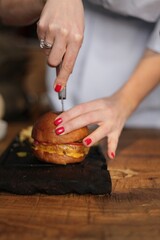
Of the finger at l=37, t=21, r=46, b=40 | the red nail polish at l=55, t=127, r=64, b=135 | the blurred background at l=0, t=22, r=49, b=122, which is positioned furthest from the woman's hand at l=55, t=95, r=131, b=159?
the blurred background at l=0, t=22, r=49, b=122

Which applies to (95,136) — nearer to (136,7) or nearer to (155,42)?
(155,42)

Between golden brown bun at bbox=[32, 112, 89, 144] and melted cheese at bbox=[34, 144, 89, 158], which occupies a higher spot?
golden brown bun at bbox=[32, 112, 89, 144]

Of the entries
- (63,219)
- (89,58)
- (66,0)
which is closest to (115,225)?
(63,219)

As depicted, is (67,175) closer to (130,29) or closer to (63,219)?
(63,219)

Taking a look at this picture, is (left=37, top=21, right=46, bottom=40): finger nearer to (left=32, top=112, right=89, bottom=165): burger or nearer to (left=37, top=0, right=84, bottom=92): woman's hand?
(left=37, top=0, right=84, bottom=92): woman's hand

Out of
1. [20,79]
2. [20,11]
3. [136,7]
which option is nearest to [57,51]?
[20,11]

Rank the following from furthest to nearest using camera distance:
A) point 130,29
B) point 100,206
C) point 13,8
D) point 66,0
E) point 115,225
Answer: point 130,29
point 13,8
point 66,0
point 100,206
point 115,225

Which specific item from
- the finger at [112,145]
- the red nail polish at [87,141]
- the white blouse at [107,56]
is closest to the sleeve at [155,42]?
the white blouse at [107,56]
